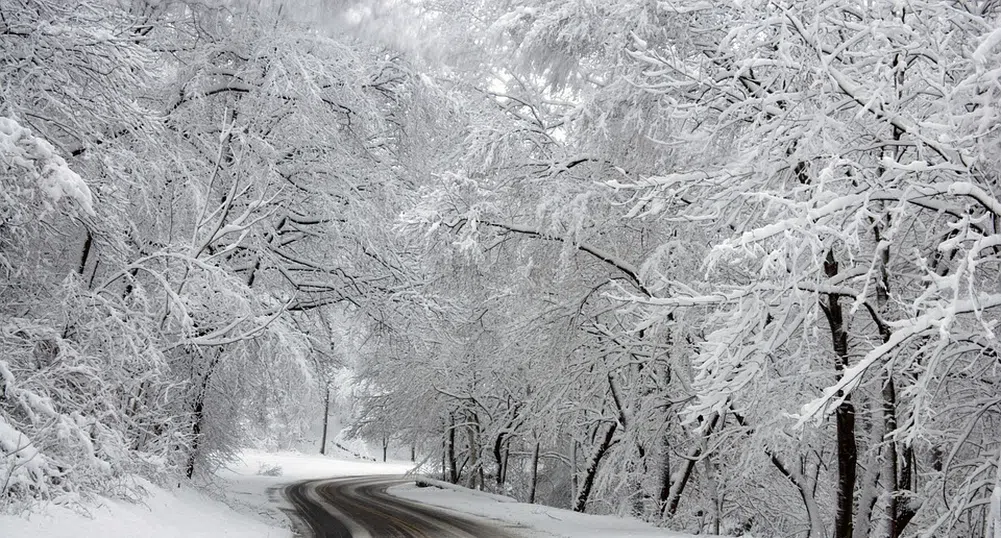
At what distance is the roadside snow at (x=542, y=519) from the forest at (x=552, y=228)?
0.95 m

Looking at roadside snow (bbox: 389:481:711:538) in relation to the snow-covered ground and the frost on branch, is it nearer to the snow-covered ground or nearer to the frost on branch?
the snow-covered ground

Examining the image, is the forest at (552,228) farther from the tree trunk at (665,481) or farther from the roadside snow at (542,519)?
the roadside snow at (542,519)

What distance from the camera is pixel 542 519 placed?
15820 millimetres

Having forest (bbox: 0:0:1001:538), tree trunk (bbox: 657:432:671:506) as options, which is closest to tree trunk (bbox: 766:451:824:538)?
forest (bbox: 0:0:1001:538)

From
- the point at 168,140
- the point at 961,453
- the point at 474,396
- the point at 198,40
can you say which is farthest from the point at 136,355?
the point at 474,396

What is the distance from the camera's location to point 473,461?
30.3m

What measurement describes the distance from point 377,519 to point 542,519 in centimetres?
394

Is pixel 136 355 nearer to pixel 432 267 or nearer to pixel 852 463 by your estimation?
pixel 432 267

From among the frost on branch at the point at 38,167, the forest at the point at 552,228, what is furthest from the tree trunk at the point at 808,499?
the frost on branch at the point at 38,167

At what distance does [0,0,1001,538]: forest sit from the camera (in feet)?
19.4

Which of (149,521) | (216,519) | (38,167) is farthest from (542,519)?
(38,167)

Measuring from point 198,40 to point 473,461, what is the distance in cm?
2159

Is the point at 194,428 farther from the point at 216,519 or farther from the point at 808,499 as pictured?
the point at 808,499

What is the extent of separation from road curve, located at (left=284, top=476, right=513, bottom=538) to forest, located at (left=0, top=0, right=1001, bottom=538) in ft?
8.58
